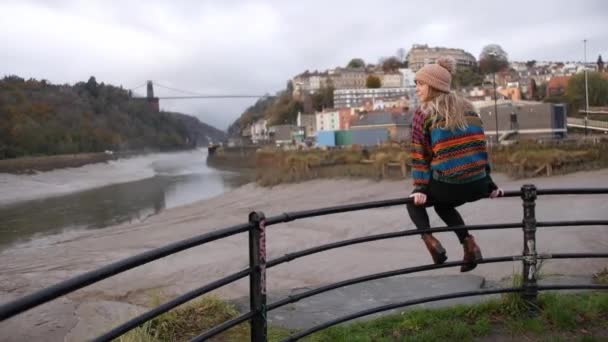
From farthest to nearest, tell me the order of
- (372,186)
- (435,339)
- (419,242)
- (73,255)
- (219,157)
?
(219,157), (372,186), (73,255), (419,242), (435,339)

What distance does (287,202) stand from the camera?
82.5ft

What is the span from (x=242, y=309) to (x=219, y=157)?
93.1m

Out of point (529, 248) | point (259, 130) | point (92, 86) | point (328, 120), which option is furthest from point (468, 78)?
point (529, 248)

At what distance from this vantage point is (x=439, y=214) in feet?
12.1

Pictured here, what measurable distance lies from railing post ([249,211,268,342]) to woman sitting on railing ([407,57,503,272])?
1.11m

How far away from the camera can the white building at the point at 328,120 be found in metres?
97.0

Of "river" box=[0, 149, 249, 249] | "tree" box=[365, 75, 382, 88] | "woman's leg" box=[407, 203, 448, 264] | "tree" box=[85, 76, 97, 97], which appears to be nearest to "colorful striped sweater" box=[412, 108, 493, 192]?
"woman's leg" box=[407, 203, 448, 264]

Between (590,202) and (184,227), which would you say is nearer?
(590,202)

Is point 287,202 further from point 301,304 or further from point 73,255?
point 301,304

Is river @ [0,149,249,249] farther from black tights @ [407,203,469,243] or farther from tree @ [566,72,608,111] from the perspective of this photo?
tree @ [566,72,608,111]

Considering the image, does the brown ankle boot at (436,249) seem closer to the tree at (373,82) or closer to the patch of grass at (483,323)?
the patch of grass at (483,323)

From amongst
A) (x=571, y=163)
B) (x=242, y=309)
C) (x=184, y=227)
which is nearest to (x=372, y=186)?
(x=571, y=163)

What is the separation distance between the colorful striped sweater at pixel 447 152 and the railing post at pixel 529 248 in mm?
370

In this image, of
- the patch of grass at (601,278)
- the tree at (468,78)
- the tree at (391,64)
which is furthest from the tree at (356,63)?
the patch of grass at (601,278)
